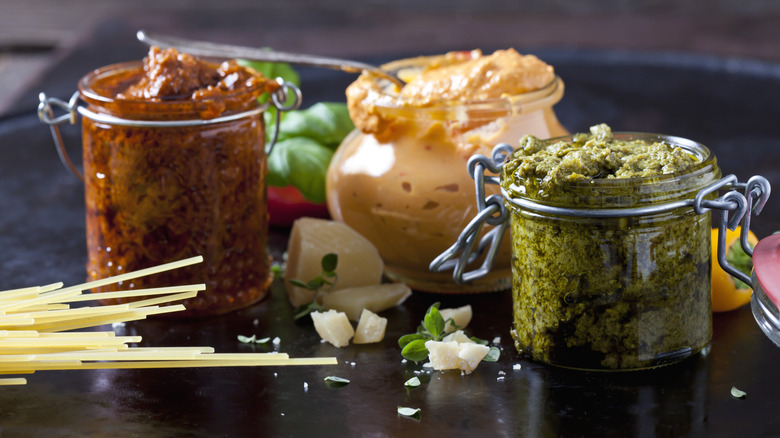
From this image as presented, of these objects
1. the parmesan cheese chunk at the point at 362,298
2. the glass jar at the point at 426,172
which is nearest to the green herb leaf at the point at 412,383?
the parmesan cheese chunk at the point at 362,298

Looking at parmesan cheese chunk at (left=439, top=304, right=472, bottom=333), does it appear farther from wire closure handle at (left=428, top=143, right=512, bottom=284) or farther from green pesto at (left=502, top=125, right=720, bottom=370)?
green pesto at (left=502, top=125, right=720, bottom=370)

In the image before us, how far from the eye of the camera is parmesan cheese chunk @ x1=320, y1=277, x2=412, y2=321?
67.3 inches

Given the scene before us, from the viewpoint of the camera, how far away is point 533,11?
5082 mm

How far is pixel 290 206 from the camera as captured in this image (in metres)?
2.20

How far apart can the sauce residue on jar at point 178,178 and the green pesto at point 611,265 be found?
20.7 inches

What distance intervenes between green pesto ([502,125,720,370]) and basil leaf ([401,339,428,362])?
0.17m

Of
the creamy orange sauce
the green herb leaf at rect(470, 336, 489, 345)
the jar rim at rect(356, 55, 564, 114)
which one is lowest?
the green herb leaf at rect(470, 336, 489, 345)

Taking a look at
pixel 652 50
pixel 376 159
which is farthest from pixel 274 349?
pixel 652 50

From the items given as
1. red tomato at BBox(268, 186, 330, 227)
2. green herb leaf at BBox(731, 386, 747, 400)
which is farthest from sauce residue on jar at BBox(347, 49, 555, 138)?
green herb leaf at BBox(731, 386, 747, 400)

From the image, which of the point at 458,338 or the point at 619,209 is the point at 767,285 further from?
the point at 458,338

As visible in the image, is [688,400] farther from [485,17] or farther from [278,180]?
[485,17]

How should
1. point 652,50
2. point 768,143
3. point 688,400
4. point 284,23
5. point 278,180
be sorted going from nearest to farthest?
point 688,400
point 278,180
point 768,143
point 652,50
point 284,23

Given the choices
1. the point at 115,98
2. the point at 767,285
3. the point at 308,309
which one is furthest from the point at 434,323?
the point at 115,98

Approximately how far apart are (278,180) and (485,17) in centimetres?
285
